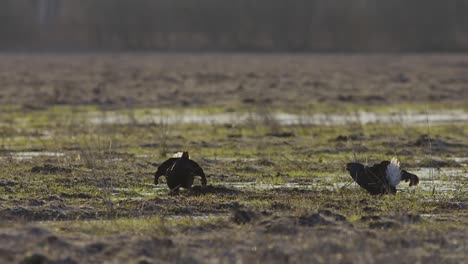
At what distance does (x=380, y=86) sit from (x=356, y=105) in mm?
9059

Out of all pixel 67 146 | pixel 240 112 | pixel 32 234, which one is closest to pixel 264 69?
pixel 240 112

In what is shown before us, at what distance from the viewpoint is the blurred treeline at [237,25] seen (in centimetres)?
8962

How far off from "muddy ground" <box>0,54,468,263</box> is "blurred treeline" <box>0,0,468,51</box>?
1970 inches

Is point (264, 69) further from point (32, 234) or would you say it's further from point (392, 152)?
point (32, 234)

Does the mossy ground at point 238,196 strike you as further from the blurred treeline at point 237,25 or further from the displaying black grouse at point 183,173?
the blurred treeline at point 237,25

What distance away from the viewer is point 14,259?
9.28 metres

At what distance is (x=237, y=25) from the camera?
94.3 meters

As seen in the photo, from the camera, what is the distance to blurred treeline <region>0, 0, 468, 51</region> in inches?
3529

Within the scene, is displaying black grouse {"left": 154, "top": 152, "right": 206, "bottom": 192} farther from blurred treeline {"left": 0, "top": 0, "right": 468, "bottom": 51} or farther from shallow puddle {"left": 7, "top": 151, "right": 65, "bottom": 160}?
blurred treeline {"left": 0, "top": 0, "right": 468, "bottom": 51}

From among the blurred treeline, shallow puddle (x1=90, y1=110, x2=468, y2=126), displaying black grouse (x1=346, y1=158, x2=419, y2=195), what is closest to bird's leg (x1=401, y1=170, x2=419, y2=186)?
displaying black grouse (x1=346, y1=158, x2=419, y2=195)

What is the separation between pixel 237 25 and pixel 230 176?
78786 mm

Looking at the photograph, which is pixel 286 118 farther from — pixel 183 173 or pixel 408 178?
pixel 183 173

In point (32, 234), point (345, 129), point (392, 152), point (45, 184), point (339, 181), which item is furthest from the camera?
point (345, 129)

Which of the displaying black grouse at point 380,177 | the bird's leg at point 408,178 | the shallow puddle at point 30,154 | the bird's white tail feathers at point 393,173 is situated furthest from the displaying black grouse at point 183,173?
the shallow puddle at point 30,154
